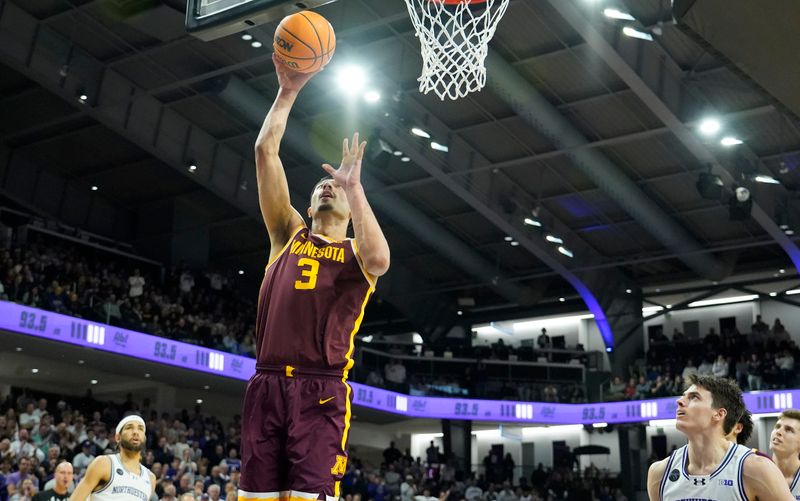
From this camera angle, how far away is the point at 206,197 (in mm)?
29109

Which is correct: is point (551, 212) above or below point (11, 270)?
above

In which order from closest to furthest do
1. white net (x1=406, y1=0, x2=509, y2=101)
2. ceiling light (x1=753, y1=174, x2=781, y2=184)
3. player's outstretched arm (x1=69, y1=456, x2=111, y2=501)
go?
player's outstretched arm (x1=69, y1=456, x2=111, y2=501) → white net (x1=406, y1=0, x2=509, y2=101) → ceiling light (x1=753, y1=174, x2=781, y2=184)

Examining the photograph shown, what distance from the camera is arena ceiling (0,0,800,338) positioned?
19.9 meters

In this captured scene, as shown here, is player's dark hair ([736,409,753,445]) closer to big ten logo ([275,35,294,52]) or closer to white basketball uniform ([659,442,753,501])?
white basketball uniform ([659,442,753,501])

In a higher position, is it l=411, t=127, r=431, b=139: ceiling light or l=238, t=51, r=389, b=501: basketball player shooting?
l=411, t=127, r=431, b=139: ceiling light

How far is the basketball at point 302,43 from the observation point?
4957mm

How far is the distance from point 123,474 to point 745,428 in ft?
15.7

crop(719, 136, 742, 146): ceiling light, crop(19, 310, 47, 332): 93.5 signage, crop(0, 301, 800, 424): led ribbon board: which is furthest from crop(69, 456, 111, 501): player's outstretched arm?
crop(719, 136, 742, 146): ceiling light

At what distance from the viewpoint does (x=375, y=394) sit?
27.8 meters

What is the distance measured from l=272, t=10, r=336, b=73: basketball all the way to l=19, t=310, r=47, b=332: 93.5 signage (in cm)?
1645

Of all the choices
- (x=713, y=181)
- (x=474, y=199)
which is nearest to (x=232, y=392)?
(x=474, y=199)

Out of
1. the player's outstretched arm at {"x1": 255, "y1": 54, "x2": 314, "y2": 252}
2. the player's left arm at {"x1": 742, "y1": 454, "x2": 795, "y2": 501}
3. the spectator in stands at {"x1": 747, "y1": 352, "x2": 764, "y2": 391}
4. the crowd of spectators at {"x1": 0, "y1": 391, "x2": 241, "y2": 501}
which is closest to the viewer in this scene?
the player's left arm at {"x1": 742, "y1": 454, "x2": 795, "y2": 501}

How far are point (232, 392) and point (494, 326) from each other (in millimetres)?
11587

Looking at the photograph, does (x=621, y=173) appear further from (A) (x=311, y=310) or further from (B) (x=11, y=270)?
(A) (x=311, y=310)
